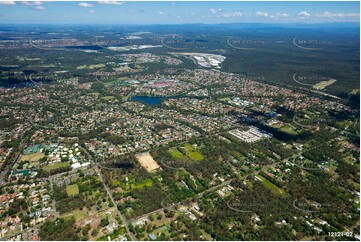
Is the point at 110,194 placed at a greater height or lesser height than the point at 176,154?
lesser

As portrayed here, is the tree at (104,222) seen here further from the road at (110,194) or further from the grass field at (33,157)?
the grass field at (33,157)

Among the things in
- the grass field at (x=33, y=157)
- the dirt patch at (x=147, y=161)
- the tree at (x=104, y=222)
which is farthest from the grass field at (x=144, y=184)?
the grass field at (x=33, y=157)

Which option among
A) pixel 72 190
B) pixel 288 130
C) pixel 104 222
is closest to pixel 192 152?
pixel 72 190

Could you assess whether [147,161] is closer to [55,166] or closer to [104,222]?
[55,166]

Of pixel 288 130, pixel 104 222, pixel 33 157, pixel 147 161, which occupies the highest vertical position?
pixel 288 130

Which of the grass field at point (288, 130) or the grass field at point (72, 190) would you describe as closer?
the grass field at point (72, 190)

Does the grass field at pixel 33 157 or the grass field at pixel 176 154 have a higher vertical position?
the grass field at pixel 176 154

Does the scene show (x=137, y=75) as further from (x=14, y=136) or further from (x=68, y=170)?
(x=68, y=170)
